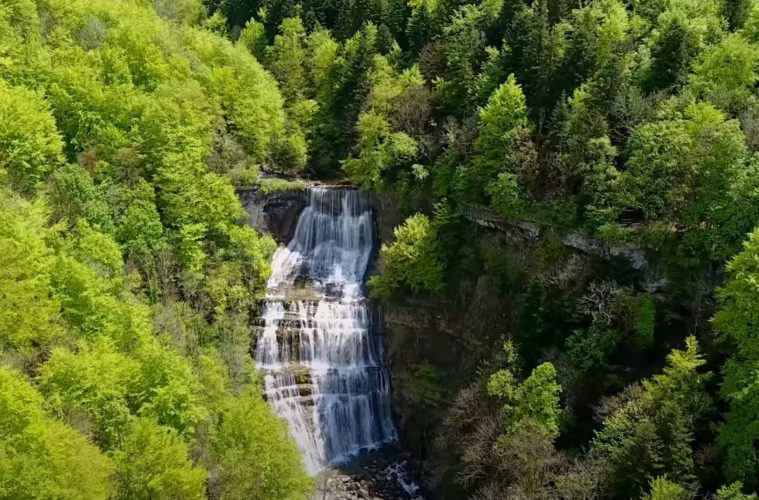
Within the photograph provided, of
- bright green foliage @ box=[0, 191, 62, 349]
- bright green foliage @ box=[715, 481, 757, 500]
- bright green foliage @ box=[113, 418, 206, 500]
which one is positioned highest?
bright green foliage @ box=[0, 191, 62, 349]

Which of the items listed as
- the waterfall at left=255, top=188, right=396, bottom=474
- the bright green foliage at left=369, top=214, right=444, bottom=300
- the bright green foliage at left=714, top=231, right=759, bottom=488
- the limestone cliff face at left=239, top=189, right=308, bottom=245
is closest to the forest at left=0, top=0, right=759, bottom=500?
the bright green foliage at left=714, top=231, right=759, bottom=488

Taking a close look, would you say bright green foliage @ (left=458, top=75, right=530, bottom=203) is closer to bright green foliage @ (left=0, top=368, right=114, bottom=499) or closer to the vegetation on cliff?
the vegetation on cliff

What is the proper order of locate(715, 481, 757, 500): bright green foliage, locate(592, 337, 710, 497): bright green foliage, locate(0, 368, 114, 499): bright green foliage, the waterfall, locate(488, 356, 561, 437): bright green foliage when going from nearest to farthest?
locate(715, 481, 757, 500): bright green foliage
locate(0, 368, 114, 499): bright green foliage
locate(592, 337, 710, 497): bright green foliage
locate(488, 356, 561, 437): bright green foliage
the waterfall

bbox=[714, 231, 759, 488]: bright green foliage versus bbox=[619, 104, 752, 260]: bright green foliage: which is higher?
bbox=[619, 104, 752, 260]: bright green foliage

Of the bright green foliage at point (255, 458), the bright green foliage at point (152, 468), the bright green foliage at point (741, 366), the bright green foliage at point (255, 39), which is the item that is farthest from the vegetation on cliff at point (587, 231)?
the bright green foliage at point (255, 39)

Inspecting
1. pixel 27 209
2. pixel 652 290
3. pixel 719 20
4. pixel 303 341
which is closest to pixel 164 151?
pixel 27 209

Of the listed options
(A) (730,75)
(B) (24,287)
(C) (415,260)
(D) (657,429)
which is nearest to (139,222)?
(B) (24,287)

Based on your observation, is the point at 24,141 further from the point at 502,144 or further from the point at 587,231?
the point at 587,231
